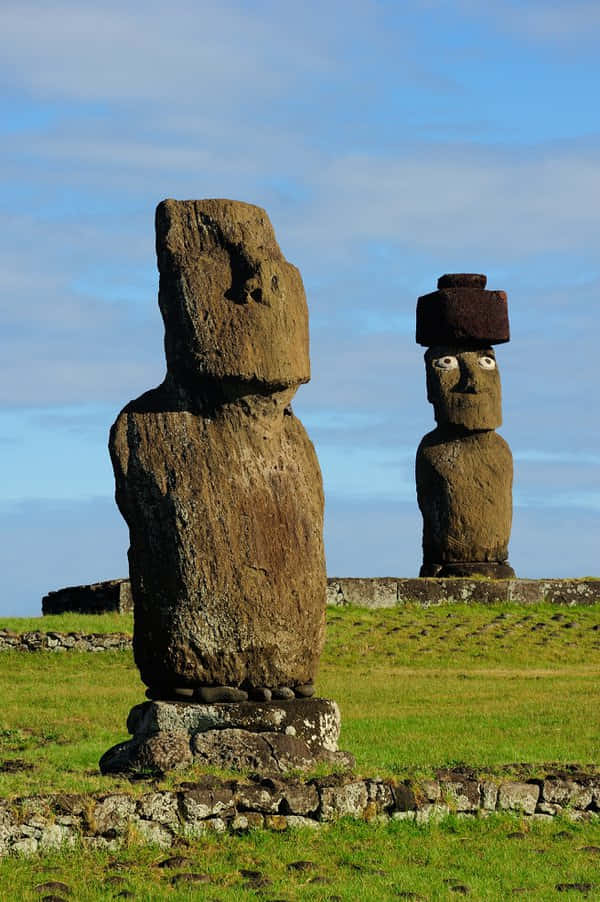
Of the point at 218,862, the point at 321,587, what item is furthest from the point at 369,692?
the point at 218,862

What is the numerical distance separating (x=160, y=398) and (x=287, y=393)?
0.99 metres

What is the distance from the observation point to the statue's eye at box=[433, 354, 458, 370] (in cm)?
2709

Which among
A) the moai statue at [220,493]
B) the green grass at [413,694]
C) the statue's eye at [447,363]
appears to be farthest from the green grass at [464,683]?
the statue's eye at [447,363]

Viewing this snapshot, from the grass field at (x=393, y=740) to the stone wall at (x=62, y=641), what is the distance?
306 mm

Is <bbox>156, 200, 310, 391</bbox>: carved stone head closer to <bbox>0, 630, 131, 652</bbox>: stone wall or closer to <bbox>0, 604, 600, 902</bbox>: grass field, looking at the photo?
<bbox>0, 604, 600, 902</bbox>: grass field

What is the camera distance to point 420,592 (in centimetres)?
2509

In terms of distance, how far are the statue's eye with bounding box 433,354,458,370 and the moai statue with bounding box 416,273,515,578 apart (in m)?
0.02

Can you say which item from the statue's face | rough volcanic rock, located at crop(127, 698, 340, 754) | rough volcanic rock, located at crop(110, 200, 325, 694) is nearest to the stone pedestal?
rough volcanic rock, located at crop(127, 698, 340, 754)

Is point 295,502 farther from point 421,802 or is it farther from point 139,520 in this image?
point 421,802

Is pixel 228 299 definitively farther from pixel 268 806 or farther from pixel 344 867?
pixel 344 867

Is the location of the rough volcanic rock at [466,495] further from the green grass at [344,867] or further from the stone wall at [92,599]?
the green grass at [344,867]

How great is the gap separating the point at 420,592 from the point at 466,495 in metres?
2.54

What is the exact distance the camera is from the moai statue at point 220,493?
33.3 feet

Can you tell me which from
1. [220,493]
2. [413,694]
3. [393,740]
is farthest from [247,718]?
[413,694]
